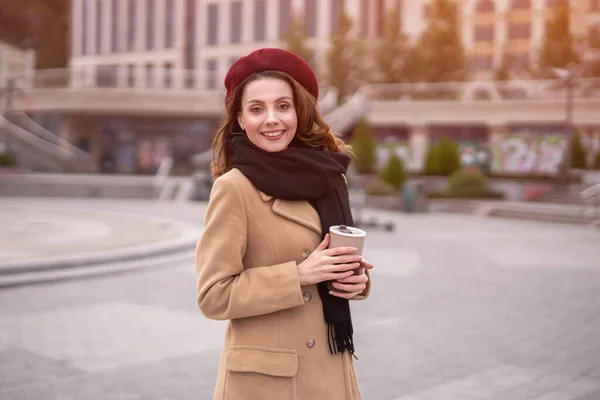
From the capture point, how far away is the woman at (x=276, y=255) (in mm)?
2422

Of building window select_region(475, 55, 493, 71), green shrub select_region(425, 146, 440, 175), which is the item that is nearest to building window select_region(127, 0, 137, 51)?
building window select_region(475, 55, 493, 71)

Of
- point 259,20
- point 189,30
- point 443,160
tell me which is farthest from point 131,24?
point 443,160

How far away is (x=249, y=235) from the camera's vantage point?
8.23 ft

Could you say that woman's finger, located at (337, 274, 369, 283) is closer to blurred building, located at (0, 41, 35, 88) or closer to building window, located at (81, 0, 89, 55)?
building window, located at (81, 0, 89, 55)

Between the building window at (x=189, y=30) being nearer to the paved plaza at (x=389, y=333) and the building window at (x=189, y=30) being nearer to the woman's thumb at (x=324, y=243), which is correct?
the paved plaza at (x=389, y=333)

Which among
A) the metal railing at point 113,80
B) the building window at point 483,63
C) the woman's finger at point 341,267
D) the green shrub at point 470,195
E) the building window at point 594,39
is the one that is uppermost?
the building window at point 594,39

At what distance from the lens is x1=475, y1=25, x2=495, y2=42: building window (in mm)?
57906

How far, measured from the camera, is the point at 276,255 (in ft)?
8.23

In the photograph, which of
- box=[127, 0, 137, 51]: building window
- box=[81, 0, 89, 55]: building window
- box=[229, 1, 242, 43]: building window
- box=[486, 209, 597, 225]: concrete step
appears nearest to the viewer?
box=[486, 209, 597, 225]: concrete step

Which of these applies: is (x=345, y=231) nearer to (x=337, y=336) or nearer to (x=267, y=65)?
(x=337, y=336)

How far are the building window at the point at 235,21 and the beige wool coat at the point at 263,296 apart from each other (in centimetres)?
6364

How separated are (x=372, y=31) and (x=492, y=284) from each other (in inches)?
2127

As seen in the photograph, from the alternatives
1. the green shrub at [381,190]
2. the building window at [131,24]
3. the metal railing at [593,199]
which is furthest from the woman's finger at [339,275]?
the building window at [131,24]

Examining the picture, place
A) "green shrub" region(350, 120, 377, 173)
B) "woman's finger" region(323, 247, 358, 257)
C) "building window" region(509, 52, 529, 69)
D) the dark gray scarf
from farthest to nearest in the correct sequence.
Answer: "building window" region(509, 52, 529, 69), "green shrub" region(350, 120, 377, 173), the dark gray scarf, "woman's finger" region(323, 247, 358, 257)
